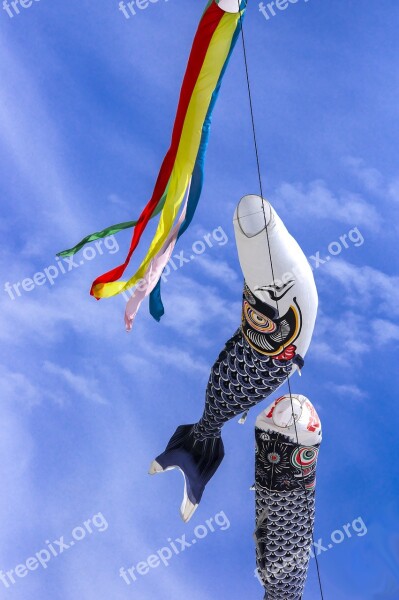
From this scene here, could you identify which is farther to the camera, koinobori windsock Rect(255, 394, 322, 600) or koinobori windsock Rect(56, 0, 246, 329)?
koinobori windsock Rect(255, 394, 322, 600)

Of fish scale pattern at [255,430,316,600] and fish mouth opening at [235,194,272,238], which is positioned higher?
fish mouth opening at [235,194,272,238]

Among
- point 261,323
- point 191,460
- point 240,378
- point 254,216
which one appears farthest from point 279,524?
point 254,216

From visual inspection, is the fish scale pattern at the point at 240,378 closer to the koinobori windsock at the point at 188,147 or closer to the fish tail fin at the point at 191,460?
the fish tail fin at the point at 191,460

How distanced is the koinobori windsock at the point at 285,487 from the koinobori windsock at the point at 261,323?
12.3 inches

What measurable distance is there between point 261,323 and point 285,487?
1.44 m

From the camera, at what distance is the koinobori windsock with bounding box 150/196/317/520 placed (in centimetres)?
630

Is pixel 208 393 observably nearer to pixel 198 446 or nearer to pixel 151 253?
pixel 198 446

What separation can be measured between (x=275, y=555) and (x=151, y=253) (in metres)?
2.56

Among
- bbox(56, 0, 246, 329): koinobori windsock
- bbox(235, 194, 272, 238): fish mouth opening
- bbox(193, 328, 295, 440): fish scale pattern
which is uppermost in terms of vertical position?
bbox(56, 0, 246, 329): koinobori windsock

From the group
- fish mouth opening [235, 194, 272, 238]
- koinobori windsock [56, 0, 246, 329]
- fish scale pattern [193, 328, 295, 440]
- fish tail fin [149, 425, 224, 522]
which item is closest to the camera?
koinobori windsock [56, 0, 246, 329]

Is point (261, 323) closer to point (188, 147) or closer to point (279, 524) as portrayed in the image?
point (188, 147)

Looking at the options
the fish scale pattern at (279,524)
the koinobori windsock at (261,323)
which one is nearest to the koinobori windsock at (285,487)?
the fish scale pattern at (279,524)

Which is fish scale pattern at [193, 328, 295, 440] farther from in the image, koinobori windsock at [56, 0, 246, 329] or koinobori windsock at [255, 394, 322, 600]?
koinobori windsock at [56, 0, 246, 329]

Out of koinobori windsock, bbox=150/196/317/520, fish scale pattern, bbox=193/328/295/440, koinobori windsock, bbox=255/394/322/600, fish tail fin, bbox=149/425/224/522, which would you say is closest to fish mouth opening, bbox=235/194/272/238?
koinobori windsock, bbox=150/196/317/520
